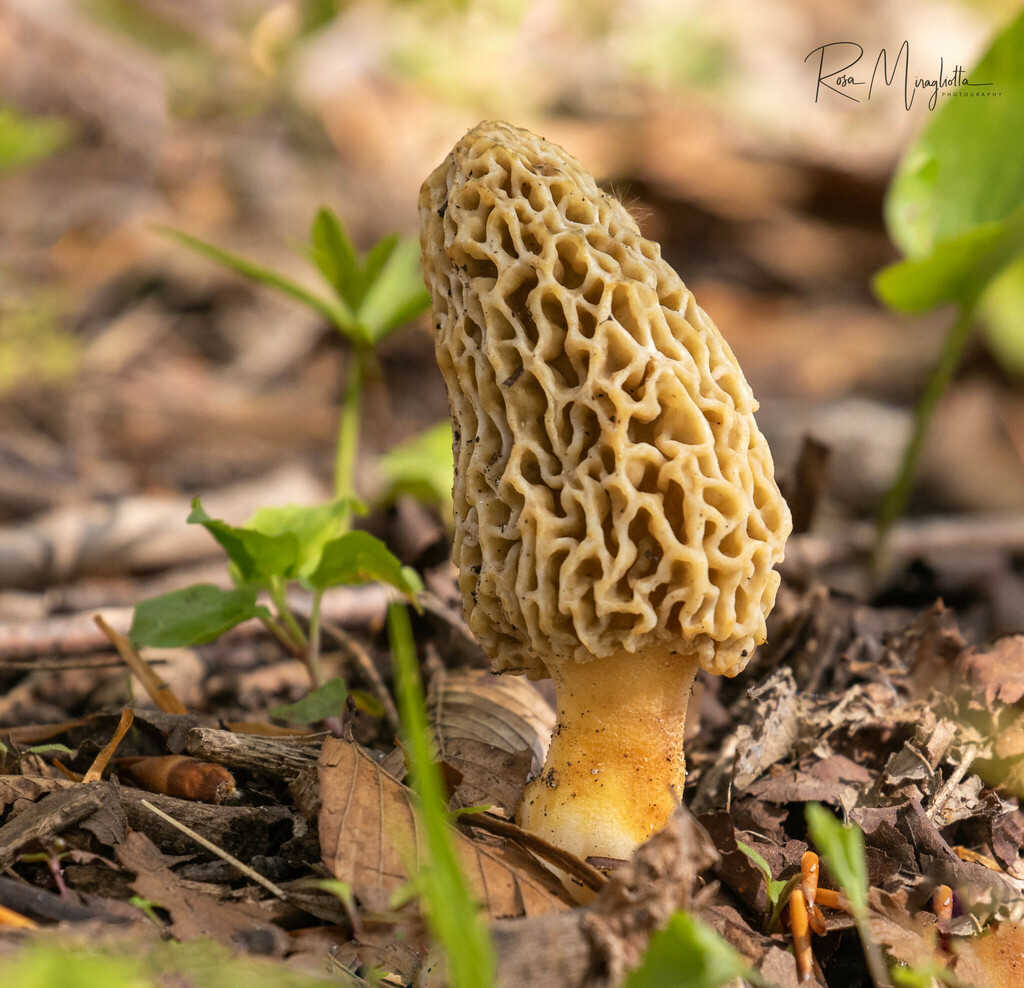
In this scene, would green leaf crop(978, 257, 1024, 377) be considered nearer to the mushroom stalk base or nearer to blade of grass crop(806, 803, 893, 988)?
the mushroom stalk base

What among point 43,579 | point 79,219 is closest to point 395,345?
point 79,219

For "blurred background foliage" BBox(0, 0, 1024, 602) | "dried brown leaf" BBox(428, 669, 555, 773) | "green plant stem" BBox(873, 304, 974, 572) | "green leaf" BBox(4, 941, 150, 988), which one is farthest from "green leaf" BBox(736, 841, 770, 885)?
"blurred background foliage" BBox(0, 0, 1024, 602)

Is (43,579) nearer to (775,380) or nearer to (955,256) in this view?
(955,256)

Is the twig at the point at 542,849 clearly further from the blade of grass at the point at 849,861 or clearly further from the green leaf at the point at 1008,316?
the green leaf at the point at 1008,316

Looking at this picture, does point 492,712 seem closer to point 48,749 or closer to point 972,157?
point 48,749

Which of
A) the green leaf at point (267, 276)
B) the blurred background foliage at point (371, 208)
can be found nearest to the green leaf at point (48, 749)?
the green leaf at point (267, 276)

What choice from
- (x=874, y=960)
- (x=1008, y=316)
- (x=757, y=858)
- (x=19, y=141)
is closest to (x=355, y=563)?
(x=757, y=858)
